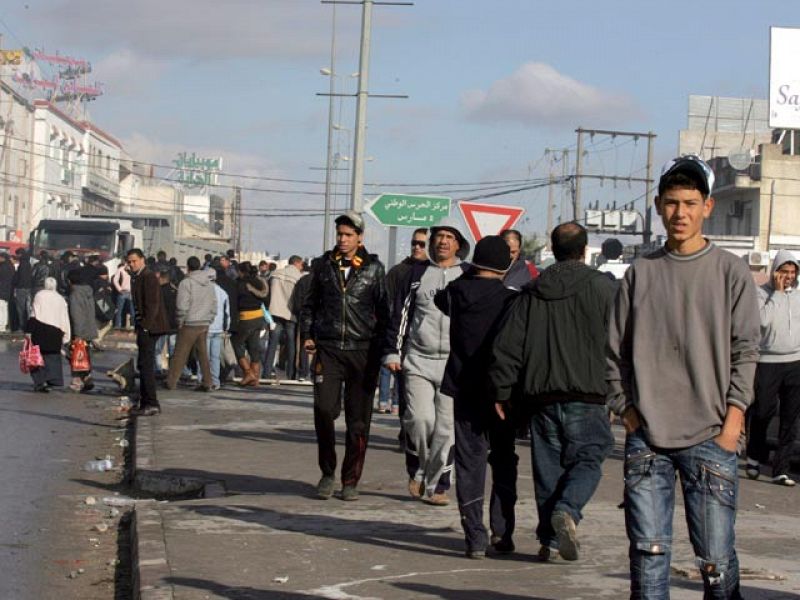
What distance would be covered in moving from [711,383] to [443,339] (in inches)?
183

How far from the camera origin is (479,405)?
797cm

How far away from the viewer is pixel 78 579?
8008 mm

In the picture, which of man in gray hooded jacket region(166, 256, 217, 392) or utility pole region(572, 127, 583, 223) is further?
utility pole region(572, 127, 583, 223)

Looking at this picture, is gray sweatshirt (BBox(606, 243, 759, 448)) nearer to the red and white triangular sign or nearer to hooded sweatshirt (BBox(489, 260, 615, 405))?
hooded sweatshirt (BBox(489, 260, 615, 405))

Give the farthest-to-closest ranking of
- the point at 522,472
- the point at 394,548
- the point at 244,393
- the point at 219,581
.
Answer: the point at 244,393, the point at 522,472, the point at 394,548, the point at 219,581

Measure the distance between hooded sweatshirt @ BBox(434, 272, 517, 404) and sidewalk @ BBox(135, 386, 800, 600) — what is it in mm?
890

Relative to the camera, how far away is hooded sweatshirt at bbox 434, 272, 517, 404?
8062 mm

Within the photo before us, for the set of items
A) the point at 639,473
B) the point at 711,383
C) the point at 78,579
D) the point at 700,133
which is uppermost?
the point at 700,133

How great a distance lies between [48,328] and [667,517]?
15.4 metres

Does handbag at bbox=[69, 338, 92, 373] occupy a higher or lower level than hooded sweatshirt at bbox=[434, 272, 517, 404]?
lower

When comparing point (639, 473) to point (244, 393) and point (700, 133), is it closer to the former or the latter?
point (244, 393)

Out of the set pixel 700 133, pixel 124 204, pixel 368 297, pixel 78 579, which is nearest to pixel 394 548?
pixel 78 579

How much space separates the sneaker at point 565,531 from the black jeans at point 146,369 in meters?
9.80

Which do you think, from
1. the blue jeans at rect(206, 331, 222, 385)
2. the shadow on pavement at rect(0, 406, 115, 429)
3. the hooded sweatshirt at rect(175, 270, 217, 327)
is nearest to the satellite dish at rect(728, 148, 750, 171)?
the blue jeans at rect(206, 331, 222, 385)
